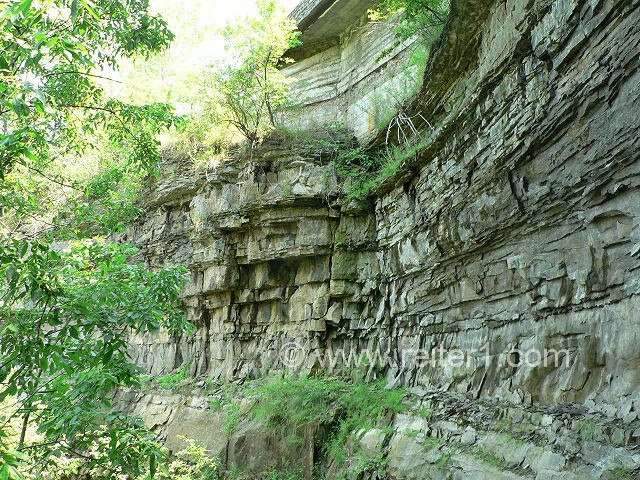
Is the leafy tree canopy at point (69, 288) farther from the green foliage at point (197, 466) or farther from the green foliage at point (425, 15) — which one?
the green foliage at point (425, 15)

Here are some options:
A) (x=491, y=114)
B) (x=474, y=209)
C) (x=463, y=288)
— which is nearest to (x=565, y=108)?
(x=491, y=114)

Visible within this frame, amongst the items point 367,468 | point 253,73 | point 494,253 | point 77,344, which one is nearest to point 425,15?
point 494,253

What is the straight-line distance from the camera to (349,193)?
1241cm

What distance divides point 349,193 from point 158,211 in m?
8.08

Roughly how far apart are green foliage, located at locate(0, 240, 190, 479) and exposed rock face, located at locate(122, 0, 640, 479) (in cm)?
416

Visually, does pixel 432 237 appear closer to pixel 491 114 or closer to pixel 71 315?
→ pixel 491 114

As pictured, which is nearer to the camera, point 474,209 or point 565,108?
point 565,108

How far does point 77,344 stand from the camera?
4668 millimetres

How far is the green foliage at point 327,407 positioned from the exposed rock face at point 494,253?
623 millimetres

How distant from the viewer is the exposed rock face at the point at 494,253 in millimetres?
5086

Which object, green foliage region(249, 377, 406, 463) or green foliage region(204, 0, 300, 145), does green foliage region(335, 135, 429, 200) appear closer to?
green foliage region(204, 0, 300, 145)

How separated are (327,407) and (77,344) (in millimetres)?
6550

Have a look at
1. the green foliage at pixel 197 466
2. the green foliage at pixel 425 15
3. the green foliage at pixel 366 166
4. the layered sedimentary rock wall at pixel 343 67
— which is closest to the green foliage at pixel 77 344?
the green foliage at pixel 197 466

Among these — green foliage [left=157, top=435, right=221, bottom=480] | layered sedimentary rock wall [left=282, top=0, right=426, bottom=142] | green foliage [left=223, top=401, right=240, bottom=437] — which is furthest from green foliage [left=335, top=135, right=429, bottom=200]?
green foliage [left=157, top=435, right=221, bottom=480]
